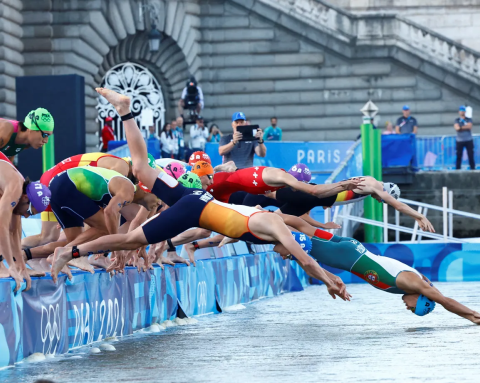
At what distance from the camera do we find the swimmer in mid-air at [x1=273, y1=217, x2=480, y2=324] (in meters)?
10.7

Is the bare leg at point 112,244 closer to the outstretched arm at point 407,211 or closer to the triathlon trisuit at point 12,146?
the triathlon trisuit at point 12,146

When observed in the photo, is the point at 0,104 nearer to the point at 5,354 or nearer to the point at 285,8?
the point at 285,8

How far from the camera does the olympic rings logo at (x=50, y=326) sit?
897cm

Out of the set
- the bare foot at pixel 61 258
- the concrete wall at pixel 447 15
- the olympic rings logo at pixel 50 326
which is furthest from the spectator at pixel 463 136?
the olympic rings logo at pixel 50 326

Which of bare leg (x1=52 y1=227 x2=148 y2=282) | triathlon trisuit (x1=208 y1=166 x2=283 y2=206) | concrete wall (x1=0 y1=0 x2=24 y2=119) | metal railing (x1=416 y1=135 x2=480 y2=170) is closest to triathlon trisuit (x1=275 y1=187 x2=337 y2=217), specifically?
triathlon trisuit (x1=208 y1=166 x2=283 y2=206)

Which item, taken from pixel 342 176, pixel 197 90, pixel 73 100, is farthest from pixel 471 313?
pixel 197 90

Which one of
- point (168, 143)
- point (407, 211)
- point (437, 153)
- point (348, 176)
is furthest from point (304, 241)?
point (437, 153)

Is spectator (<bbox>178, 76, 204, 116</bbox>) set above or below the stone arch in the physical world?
below

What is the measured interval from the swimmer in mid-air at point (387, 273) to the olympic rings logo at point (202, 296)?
2.77 meters

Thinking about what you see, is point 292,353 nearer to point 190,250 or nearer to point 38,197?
point 38,197

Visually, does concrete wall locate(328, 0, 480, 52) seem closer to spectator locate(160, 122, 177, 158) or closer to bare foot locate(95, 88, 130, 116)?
spectator locate(160, 122, 177, 158)

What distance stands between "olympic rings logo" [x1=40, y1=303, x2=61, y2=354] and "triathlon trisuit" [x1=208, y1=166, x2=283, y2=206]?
13.0 feet

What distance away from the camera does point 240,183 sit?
12695mm

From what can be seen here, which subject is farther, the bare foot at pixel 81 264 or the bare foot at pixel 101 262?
the bare foot at pixel 101 262
